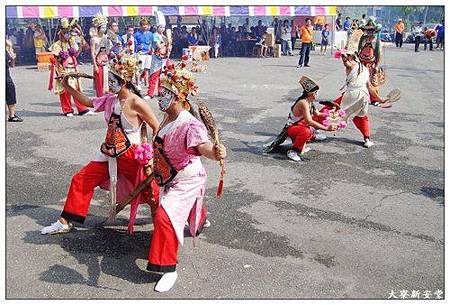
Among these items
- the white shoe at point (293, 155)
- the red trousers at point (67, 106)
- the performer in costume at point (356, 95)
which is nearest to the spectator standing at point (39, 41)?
the red trousers at point (67, 106)

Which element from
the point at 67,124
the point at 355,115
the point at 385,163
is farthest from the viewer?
the point at 67,124

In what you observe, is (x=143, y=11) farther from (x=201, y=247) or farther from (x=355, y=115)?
(x=201, y=247)

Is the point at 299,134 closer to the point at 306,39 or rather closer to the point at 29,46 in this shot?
the point at 306,39

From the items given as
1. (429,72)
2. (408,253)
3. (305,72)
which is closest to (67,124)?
(408,253)

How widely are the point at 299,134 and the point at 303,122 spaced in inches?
7.7

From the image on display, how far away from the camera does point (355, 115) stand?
26.0ft

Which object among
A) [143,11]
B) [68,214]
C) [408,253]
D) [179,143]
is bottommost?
[408,253]

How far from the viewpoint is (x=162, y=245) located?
12.3 ft

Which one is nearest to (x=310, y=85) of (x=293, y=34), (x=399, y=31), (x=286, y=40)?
(x=286, y=40)

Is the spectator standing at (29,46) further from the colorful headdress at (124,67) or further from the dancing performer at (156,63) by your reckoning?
the colorful headdress at (124,67)

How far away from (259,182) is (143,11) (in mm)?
14713

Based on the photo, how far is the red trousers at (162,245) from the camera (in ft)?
12.2

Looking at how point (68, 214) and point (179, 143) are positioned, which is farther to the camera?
point (68, 214)

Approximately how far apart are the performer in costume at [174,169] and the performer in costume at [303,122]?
10.5ft
